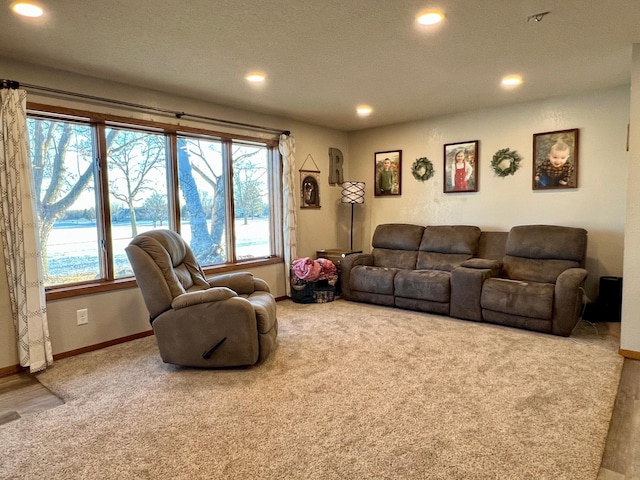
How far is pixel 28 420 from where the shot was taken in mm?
2348

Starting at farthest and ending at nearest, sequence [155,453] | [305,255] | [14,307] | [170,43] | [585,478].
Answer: [305,255] → [14,307] → [170,43] → [155,453] → [585,478]

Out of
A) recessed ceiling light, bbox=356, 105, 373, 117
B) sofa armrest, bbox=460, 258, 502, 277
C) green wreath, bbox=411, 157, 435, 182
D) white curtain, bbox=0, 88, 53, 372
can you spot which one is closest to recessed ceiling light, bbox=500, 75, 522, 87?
recessed ceiling light, bbox=356, 105, 373, 117

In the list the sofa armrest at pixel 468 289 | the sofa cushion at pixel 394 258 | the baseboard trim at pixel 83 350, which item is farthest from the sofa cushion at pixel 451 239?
the baseboard trim at pixel 83 350

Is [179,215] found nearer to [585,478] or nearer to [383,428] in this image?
[383,428]

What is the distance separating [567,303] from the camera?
3535mm

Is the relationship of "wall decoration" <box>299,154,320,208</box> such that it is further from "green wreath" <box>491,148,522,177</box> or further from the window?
"green wreath" <box>491,148,522,177</box>

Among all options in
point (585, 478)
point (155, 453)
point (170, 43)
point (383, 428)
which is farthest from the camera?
point (170, 43)

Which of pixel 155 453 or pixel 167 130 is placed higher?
pixel 167 130

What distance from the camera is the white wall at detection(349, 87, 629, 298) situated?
13.5ft

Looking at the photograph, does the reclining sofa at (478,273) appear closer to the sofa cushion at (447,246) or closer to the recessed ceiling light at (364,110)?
the sofa cushion at (447,246)

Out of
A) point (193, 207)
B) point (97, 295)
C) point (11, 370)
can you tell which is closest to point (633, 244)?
point (193, 207)

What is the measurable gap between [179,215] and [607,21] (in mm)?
3733

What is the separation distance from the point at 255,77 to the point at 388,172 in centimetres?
276

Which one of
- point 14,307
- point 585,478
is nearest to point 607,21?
point 585,478
